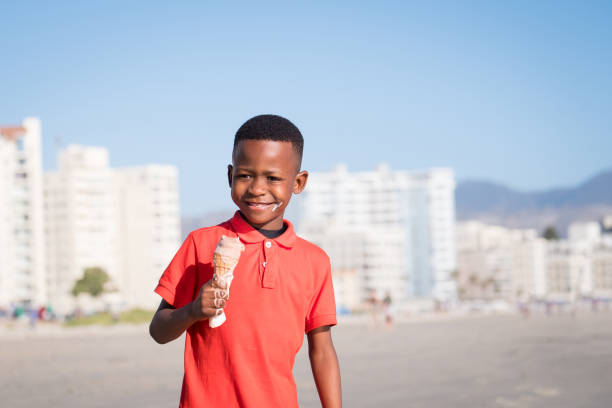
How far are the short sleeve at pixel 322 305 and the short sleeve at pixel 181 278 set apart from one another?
Result: 39 centimetres

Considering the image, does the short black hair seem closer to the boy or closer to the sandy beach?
the boy

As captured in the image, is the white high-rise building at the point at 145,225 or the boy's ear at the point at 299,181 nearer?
the boy's ear at the point at 299,181

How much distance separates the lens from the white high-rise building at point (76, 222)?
332ft

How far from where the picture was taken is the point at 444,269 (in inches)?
6078

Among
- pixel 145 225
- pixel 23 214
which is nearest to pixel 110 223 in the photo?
pixel 145 225

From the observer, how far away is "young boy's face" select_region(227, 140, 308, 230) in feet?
8.35

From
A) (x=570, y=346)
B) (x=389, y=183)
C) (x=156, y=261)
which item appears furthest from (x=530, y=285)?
(x=570, y=346)

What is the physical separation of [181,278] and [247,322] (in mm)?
257

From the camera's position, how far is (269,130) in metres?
2.55

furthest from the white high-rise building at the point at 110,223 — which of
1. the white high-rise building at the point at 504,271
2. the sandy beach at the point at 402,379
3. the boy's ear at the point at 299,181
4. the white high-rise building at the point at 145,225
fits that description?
the boy's ear at the point at 299,181

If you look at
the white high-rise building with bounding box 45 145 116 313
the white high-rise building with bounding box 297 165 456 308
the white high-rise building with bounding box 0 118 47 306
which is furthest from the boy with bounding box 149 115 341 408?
the white high-rise building with bounding box 297 165 456 308

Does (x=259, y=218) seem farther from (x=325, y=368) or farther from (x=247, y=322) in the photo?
(x=325, y=368)

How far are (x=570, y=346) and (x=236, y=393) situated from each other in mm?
15342

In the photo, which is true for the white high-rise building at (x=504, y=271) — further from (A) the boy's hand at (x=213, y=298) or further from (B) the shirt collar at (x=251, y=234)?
(A) the boy's hand at (x=213, y=298)
